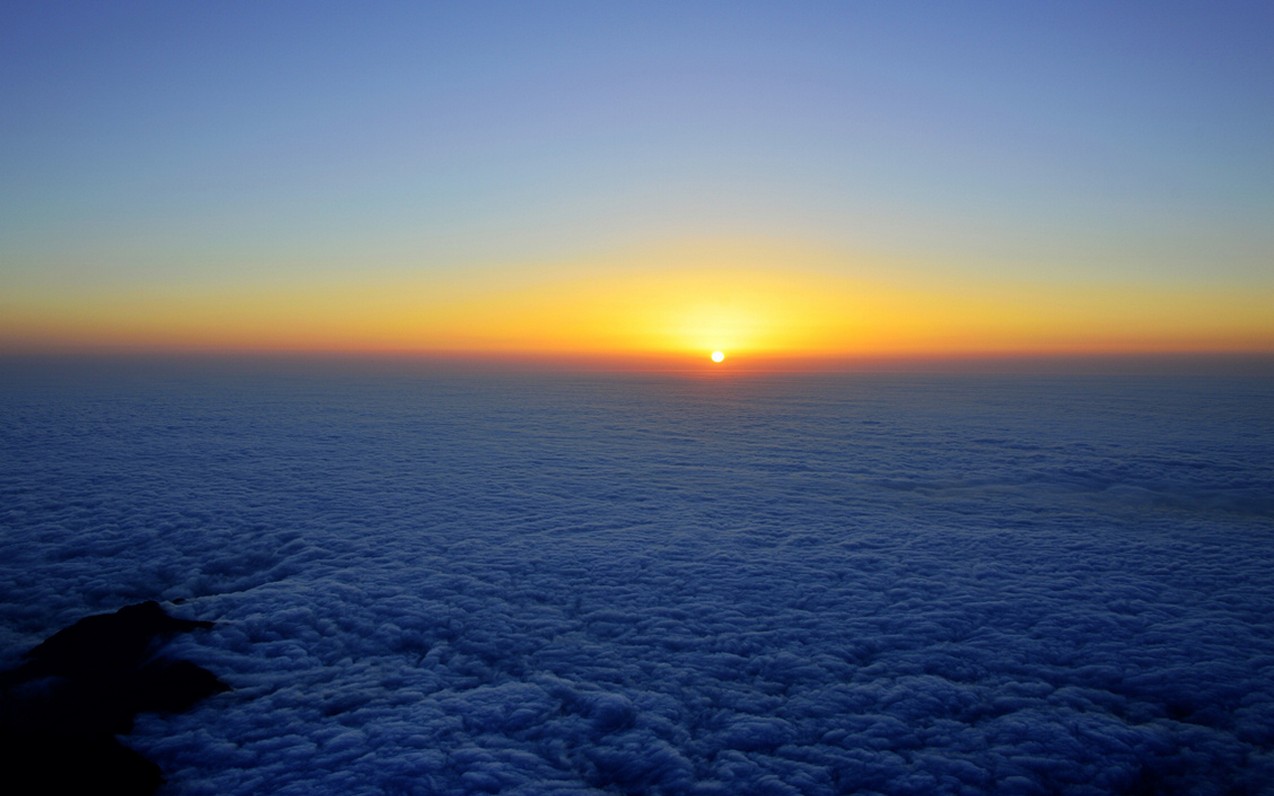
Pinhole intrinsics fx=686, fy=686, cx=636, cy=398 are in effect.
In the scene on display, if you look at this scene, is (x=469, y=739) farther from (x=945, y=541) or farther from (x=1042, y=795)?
(x=945, y=541)

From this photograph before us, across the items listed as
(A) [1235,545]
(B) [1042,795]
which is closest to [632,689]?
(B) [1042,795]

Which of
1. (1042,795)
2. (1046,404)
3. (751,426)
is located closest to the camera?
(1042,795)

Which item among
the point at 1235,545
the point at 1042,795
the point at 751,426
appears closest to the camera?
the point at 1042,795

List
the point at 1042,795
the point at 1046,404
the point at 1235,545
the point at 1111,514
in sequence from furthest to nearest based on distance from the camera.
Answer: the point at 1046,404, the point at 1111,514, the point at 1235,545, the point at 1042,795

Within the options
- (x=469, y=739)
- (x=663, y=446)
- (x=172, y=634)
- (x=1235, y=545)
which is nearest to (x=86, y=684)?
(x=172, y=634)

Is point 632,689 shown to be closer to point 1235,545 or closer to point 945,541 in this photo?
point 945,541

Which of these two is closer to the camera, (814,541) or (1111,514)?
(814,541)
